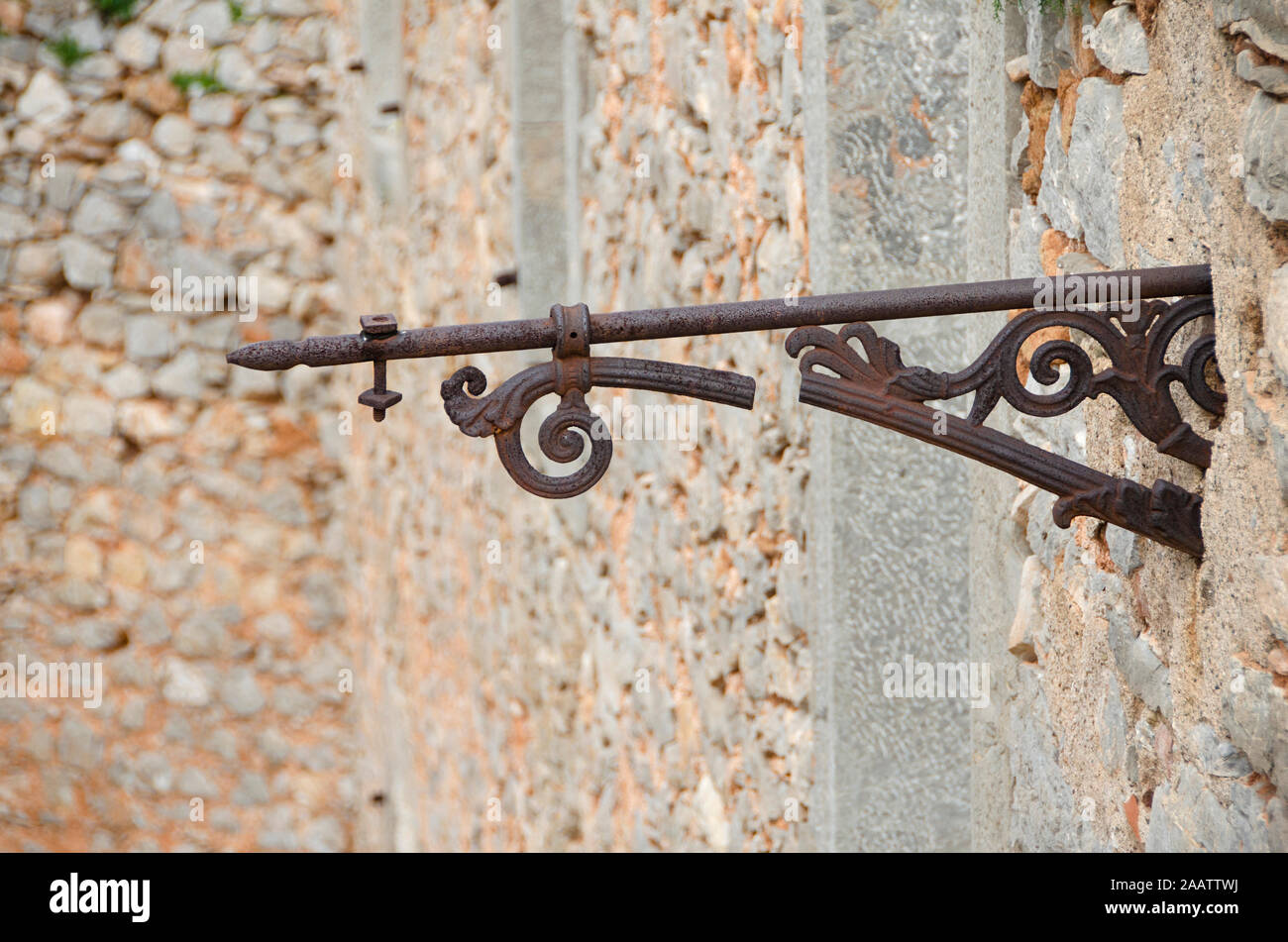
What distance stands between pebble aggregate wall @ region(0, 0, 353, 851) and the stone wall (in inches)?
175

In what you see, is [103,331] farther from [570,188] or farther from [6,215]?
[570,188]

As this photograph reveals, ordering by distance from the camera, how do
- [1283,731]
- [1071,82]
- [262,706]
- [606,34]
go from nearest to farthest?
[1283,731], [1071,82], [606,34], [262,706]

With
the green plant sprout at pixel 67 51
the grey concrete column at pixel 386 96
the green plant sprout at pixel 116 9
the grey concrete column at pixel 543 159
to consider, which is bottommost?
the grey concrete column at pixel 543 159

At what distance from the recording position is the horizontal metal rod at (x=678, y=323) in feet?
3.59

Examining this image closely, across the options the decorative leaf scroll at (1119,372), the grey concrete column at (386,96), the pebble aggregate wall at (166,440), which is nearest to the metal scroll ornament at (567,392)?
the decorative leaf scroll at (1119,372)

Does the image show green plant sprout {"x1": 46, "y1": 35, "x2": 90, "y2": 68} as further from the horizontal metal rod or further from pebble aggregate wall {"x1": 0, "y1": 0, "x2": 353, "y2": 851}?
the horizontal metal rod

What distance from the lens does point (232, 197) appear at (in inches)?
211

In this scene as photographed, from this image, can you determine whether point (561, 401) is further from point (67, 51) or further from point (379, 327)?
point (67, 51)

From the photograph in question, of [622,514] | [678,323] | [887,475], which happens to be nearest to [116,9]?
[622,514]

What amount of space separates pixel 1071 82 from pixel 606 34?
189 centimetres

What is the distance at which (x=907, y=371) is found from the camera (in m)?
1.12

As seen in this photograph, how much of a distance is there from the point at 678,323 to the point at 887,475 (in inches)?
34.1

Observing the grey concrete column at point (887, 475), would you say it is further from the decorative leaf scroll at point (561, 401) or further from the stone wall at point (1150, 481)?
the decorative leaf scroll at point (561, 401)
